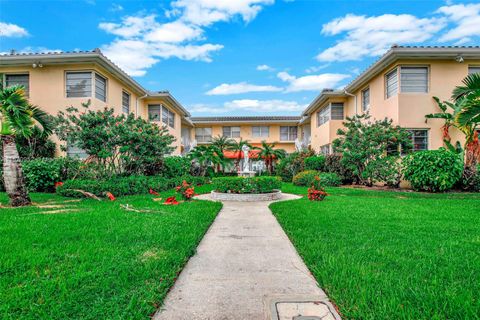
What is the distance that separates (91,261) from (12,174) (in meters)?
7.04

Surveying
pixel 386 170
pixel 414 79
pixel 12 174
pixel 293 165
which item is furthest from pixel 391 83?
pixel 12 174

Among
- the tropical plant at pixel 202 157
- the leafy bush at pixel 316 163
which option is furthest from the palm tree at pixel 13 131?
the leafy bush at pixel 316 163

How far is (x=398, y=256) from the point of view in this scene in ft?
14.1

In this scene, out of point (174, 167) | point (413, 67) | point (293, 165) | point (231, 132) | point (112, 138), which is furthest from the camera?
point (231, 132)

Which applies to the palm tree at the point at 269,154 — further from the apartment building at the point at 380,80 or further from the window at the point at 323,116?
the apartment building at the point at 380,80

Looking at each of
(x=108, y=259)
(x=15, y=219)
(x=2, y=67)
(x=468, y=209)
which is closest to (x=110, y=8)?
(x=2, y=67)

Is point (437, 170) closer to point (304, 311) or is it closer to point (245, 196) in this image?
point (245, 196)

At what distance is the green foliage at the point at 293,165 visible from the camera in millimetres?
22808

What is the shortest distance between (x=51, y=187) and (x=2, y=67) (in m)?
8.30

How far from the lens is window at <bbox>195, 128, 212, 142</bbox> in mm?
36750

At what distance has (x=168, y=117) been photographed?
25.1 meters

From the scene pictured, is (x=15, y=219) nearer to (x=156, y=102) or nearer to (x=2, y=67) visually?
(x=2, y=67)

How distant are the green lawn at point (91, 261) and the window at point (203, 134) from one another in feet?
96.4

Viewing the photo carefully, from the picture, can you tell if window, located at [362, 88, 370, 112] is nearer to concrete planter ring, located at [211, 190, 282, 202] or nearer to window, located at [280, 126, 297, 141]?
concrete planter ring, located at [211, 190, 282, 202]
